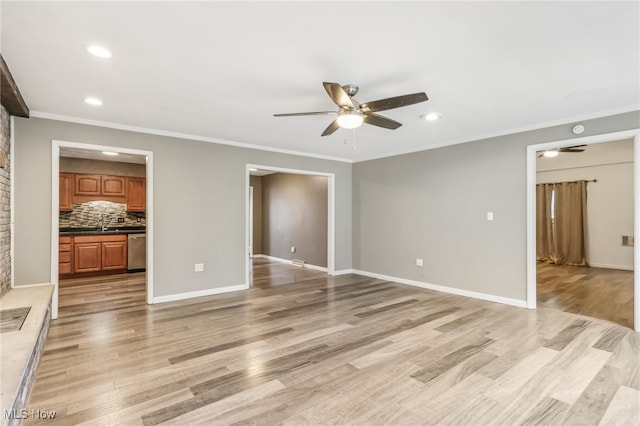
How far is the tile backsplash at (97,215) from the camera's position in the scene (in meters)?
6.59

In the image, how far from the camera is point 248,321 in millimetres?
3658

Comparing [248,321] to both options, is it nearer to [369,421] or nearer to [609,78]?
[369,421]

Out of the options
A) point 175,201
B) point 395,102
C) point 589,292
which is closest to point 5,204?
point 175,201

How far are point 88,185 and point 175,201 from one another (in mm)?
3191

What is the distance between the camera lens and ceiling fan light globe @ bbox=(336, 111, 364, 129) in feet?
9.11

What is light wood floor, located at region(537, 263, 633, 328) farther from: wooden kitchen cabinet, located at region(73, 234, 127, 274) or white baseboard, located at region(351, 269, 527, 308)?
wooden kitchen cabinet, located at region(73, 234, 127, 274)

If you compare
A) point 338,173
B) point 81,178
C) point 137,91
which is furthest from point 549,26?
point 81,178

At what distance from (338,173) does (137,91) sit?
162 inches

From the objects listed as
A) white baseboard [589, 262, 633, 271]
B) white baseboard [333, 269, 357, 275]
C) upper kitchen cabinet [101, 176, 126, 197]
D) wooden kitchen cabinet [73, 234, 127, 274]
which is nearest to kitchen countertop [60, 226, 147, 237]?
wooden kitchen cabinet [73, 234, 127, 274]

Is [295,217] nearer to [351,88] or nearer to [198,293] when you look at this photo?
[198,293]

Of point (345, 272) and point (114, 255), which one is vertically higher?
point (114, 255)

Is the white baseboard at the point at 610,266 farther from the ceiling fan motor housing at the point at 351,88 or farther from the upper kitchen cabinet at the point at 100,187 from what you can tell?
the upper kitchen cabinet at the point at 100,187

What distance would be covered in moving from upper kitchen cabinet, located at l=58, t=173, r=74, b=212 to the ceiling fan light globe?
6049 millimetres

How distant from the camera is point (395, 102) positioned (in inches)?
102
